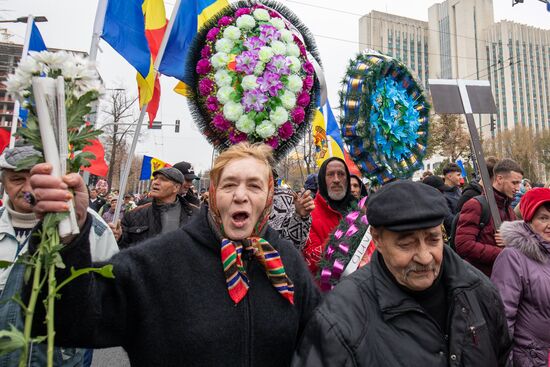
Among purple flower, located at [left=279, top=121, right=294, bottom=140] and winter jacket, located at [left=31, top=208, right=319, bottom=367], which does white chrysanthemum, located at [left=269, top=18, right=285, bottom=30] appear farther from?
winter jacket, located at [left=31, top=208, right=319, bottom=367]

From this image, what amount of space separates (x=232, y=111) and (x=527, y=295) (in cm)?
227

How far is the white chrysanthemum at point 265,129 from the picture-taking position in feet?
7.94

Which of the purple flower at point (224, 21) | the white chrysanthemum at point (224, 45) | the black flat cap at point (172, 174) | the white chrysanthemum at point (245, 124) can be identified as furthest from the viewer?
the black flat cap at point (172, 174)

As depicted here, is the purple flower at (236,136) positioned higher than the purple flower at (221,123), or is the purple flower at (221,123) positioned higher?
the purple flower at (221,123)

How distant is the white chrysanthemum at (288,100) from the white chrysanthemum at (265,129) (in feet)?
0.53

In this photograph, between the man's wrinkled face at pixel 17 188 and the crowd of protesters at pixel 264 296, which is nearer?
the crowd of protesters at pixel 264 296

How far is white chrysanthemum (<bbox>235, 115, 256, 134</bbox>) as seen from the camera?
7.91 ft

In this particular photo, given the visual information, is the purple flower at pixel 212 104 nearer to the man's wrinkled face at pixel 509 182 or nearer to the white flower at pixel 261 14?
the white flower at pixel 261 14

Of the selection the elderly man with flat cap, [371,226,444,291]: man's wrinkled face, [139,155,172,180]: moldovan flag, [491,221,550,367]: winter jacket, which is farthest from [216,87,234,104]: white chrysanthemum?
[139,155,172,180]: moldovan flag

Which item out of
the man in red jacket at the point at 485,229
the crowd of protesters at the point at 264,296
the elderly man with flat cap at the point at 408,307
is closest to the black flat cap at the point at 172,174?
the crowd of protesters at the point at 264,296

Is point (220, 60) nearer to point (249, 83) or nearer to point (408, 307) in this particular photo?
point (249, 83)

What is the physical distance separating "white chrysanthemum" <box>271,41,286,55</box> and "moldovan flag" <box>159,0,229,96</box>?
2014mm

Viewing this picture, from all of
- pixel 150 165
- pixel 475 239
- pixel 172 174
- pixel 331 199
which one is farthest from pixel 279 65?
pixel 150 165

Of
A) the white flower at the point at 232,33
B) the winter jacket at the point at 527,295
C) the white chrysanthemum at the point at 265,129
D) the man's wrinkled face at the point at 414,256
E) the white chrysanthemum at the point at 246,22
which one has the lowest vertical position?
the winter jacket at the point at 527,295
